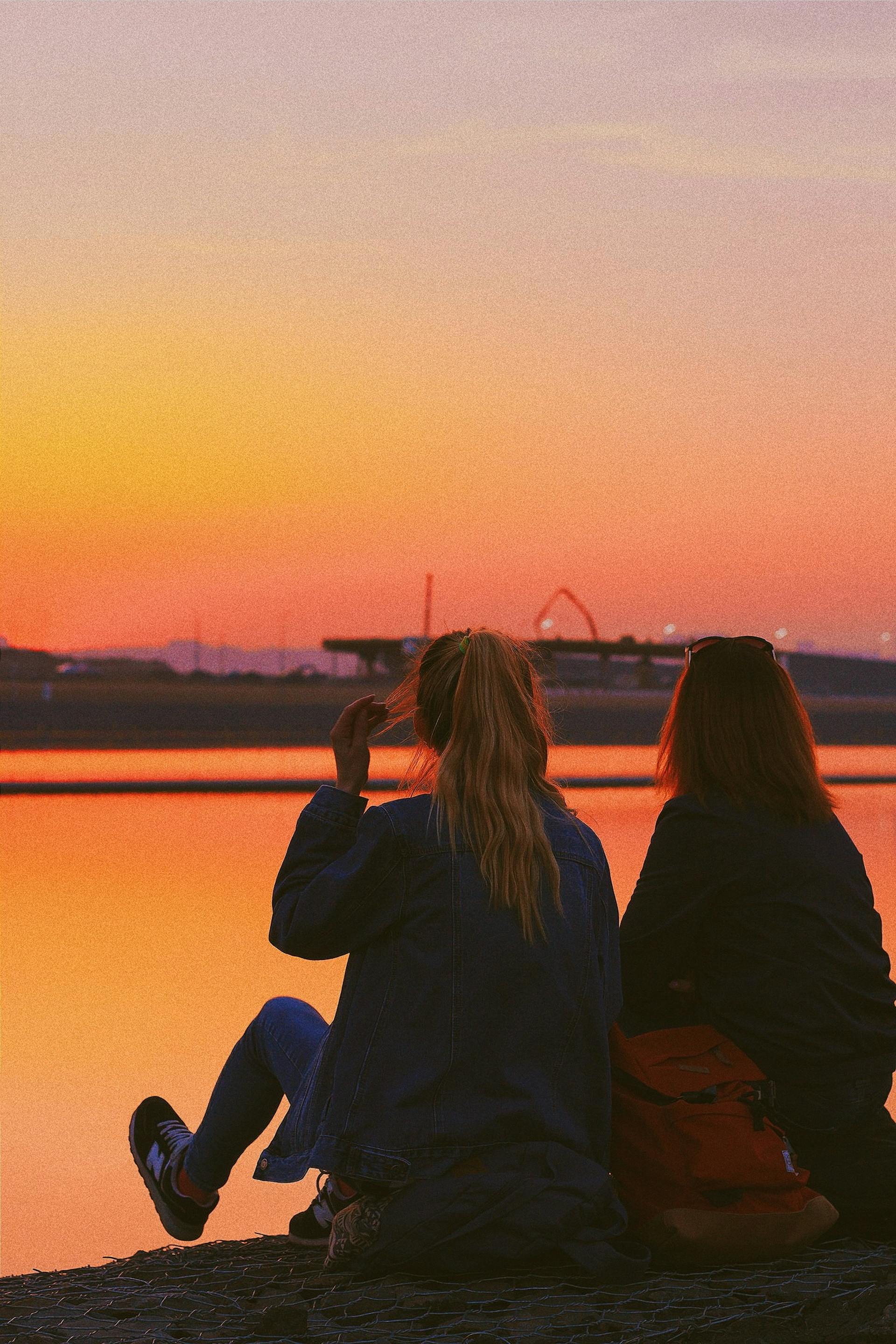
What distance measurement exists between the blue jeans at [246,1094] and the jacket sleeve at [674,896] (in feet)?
2.23

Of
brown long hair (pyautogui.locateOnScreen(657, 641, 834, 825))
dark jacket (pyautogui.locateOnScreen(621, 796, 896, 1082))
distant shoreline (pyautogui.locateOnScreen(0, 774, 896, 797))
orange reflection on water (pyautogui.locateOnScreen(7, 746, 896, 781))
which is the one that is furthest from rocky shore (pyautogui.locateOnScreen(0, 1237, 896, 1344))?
orange reflection on water (pyautogui.locateOnScreen(7, 746, 896, 781))

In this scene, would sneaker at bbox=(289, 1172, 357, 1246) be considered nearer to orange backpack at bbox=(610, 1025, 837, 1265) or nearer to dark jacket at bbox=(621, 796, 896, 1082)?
orange backpack at bbox=(610, 1025, 837, 1265)

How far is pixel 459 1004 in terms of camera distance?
2.68 metres

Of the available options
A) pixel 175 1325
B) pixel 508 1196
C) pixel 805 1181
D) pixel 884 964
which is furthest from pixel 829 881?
pixel 175 1325

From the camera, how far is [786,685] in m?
3.12

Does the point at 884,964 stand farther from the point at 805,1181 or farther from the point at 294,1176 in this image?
the point at 294,1176

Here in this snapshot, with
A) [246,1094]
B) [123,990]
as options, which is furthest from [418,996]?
[123,990]

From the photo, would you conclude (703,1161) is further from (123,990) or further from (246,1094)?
(123,990)

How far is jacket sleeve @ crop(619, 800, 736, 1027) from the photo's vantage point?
3033 millimetres

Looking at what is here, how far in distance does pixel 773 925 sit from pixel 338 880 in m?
0.96

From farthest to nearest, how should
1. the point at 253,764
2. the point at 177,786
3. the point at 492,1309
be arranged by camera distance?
the point at 253,764 < the point at 177,786 < the point at 492,1309

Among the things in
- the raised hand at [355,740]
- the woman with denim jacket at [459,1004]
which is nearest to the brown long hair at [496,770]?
the woman with denim jacket at [459,1004]

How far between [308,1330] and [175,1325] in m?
0.33

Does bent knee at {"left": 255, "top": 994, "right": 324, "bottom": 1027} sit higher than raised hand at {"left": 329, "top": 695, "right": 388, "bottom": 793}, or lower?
lower
